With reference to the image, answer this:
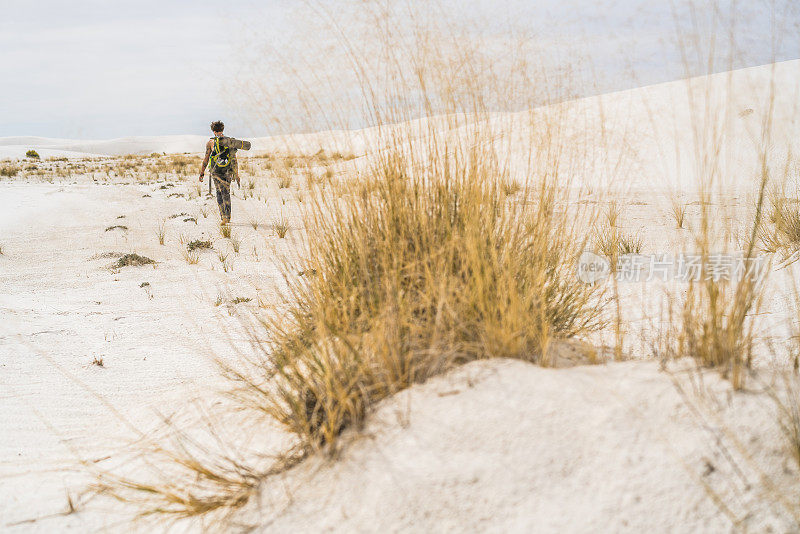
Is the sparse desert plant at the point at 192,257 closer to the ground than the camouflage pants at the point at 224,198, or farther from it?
closer to the ground

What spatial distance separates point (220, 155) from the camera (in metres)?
6.72

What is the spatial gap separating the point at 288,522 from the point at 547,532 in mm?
663

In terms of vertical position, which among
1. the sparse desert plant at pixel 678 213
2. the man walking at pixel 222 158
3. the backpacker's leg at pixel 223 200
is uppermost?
the man walking at pixel 222 158

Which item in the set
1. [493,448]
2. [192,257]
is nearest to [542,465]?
[493,448]

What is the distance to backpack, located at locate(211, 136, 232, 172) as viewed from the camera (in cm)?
658

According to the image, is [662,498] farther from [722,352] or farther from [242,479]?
[242,479]

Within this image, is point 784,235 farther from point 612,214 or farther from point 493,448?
point 493,448

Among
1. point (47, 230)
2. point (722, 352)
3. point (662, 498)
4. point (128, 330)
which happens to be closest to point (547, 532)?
point (662, 498)

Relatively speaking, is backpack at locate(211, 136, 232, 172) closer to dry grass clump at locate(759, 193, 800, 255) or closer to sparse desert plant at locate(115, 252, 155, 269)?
sparse desert plant at locate(115, 252, 155, 269)

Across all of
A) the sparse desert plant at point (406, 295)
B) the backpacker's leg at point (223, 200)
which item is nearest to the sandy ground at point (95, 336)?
the backpacker's leg at point (223, 200)

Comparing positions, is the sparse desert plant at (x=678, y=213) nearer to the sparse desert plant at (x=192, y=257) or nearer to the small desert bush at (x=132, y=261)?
the sparse desert plant at (x=192, y=257)

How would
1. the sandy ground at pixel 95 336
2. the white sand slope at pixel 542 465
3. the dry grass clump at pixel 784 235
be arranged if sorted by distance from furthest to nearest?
the dry grass clump at pixel 784 235
the sandy ground at pixel 95 336
the white sand slope at pixel 542 465

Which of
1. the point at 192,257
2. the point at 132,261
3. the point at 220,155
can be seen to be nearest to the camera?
the point at 132,261

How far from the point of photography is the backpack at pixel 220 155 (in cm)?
658
